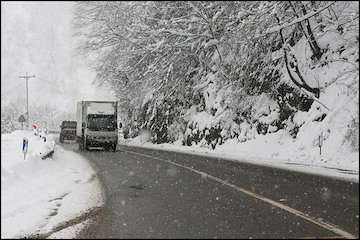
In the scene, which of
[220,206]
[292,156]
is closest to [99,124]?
[292,156]

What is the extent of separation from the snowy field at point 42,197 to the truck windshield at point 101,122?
12682 mm

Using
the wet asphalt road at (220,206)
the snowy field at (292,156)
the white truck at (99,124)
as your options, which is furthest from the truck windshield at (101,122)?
the wet asphalt road at (220,206)

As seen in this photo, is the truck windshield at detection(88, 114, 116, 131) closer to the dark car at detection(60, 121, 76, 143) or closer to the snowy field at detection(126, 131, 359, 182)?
the snowy field at detection(126, 131, 359, 182)

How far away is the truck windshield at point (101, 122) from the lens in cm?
2975

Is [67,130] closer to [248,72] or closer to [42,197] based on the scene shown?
[248,72]

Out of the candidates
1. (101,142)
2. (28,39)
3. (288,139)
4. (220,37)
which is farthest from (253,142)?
(28,39)

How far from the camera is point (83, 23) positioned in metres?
37.7

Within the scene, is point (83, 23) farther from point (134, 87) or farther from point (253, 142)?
point (253, 142)

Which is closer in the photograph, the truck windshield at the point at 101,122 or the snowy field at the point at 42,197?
the snowy field at the point at 42,197

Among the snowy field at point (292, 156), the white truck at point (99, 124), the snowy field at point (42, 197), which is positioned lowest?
the snowy field at point (42, 197)

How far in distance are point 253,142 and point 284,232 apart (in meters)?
19.0

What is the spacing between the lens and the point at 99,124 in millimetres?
29922

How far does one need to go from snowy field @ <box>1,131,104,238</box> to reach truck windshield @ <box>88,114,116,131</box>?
12.7m

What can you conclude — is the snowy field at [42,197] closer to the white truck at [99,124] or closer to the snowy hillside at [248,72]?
the snowy hillside at [248,72]
